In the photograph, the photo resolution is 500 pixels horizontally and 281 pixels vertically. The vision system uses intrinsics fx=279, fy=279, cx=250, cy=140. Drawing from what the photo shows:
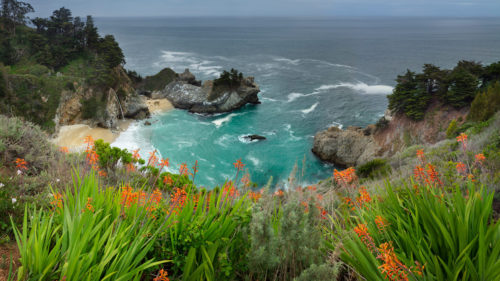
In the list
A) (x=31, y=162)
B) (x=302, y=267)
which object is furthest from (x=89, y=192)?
(x=31, y=162)

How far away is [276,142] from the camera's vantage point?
3203 centimetres

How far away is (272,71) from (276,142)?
3582 cm

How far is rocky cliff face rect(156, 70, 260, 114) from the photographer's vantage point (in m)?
41.7

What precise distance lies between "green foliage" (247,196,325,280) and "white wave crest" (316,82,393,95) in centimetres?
5002

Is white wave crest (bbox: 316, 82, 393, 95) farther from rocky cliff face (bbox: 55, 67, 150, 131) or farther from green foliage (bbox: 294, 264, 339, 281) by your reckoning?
green foliage (bbox: 294, 264, 339, 281)

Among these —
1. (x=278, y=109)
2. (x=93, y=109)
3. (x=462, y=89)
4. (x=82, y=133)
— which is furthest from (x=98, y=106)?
(x=462, y=89)

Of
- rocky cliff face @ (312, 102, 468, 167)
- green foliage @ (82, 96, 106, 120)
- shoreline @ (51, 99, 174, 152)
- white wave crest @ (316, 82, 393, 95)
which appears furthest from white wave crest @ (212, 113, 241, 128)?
white wave crest @ (316, 82, 393, 95)

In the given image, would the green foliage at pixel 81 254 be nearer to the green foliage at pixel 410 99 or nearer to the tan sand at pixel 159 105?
the green foliage at pixel 410 99

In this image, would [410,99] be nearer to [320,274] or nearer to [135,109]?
[320,274]

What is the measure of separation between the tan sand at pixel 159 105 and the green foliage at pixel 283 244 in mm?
40551

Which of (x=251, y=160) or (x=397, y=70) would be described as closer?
(x=251, y=160)

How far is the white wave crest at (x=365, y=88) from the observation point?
159ft

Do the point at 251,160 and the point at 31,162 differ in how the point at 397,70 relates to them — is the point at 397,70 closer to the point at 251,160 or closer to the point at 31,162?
the point at 251,160

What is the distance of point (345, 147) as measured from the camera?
90.4 feet
